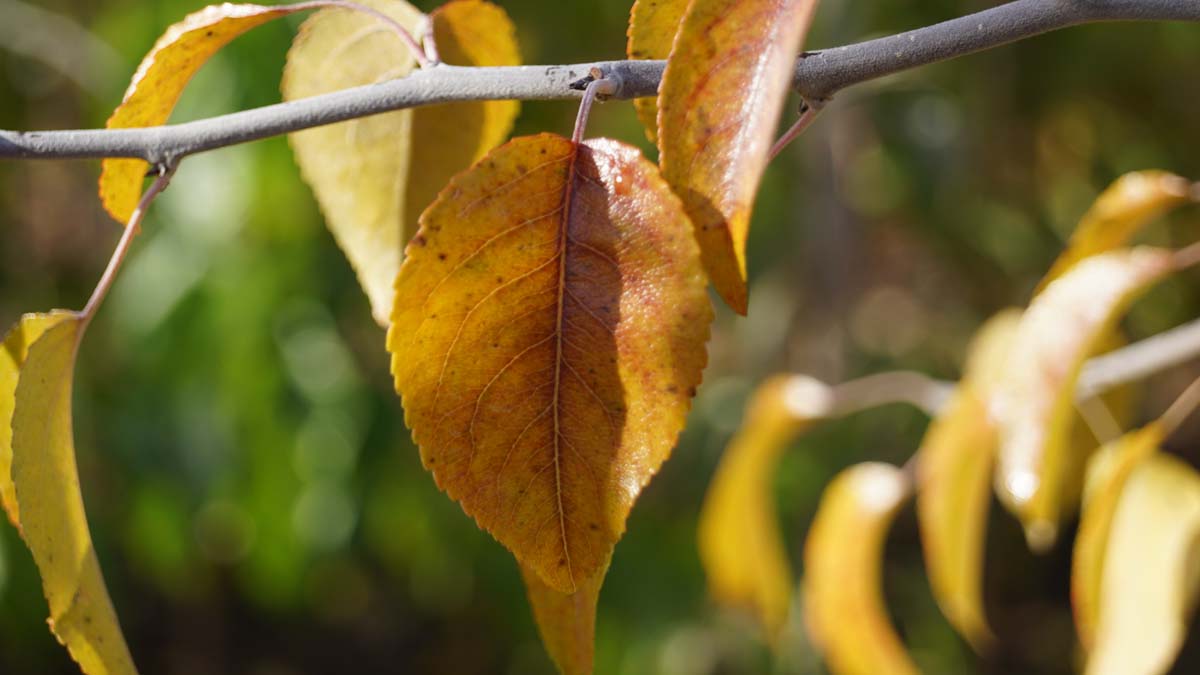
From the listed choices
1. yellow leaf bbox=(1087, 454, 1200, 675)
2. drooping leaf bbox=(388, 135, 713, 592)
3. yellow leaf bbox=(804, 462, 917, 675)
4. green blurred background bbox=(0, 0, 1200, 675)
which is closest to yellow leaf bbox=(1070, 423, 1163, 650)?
yellow leaf bbox=(1087, 454, 1200, 675)

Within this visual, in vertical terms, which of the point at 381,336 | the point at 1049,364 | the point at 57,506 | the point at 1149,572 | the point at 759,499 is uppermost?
the point at 57,506

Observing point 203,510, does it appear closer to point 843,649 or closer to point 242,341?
point 242,341

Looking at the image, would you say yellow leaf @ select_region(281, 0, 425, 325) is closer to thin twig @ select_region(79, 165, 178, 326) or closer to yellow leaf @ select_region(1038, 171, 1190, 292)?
thin twig @ select_region(79, 165, 178, 326)

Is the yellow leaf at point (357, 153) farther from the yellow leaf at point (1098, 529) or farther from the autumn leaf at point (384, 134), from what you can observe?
the yellow leaf at point (1098, 529)

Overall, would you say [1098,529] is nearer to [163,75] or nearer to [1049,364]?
[1049,364]

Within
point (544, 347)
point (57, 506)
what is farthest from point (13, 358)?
point (544, 347)

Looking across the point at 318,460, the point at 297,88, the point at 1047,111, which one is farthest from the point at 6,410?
the point at 1047,111

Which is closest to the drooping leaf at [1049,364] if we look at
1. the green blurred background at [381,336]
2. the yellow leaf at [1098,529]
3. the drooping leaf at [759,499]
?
the yellow leaf at [1098,529]
